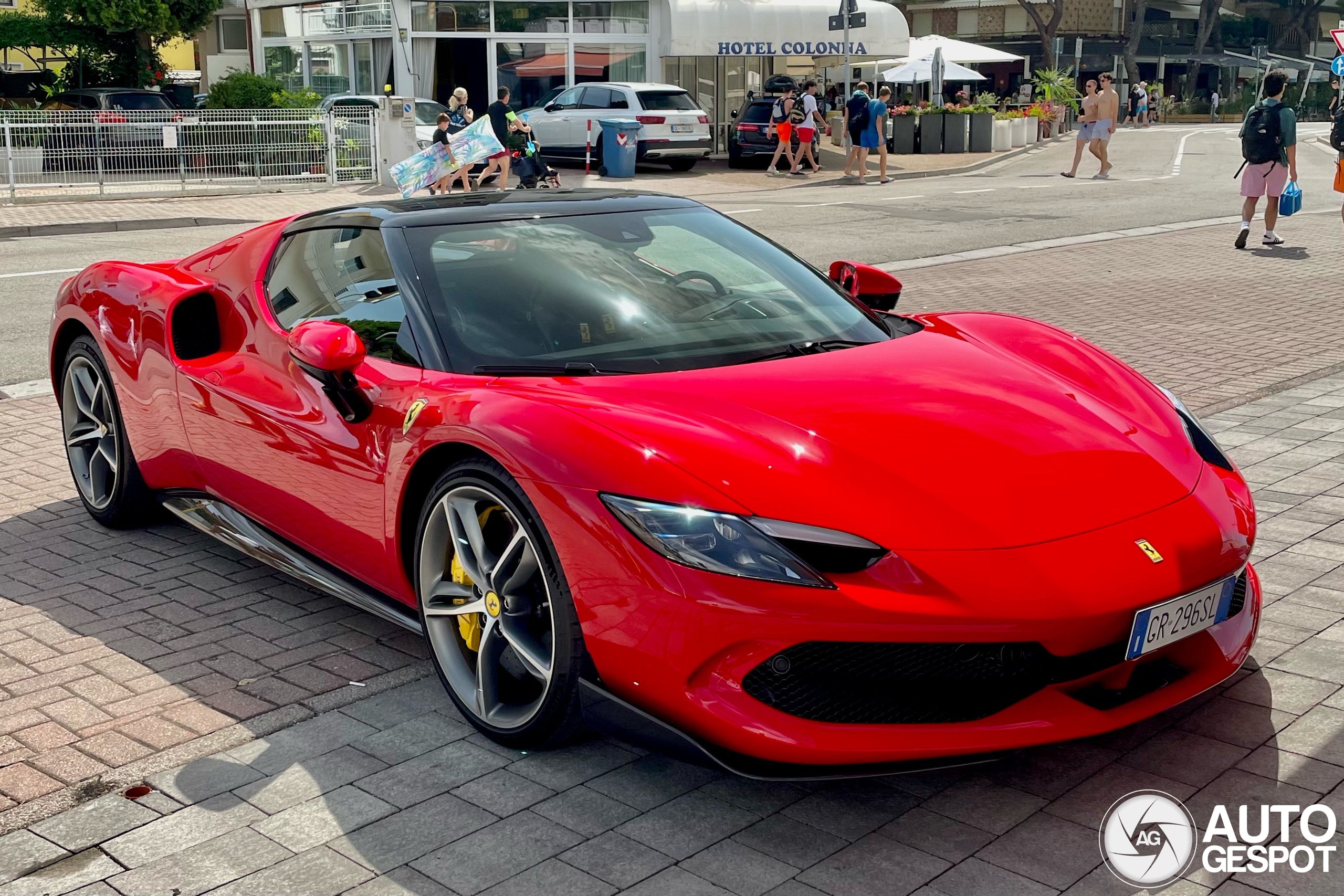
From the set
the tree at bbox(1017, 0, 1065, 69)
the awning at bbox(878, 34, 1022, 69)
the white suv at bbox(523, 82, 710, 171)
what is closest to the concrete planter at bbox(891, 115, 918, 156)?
the awning at bbox(878, 34, 1022, 69)

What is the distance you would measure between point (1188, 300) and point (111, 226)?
13926mm

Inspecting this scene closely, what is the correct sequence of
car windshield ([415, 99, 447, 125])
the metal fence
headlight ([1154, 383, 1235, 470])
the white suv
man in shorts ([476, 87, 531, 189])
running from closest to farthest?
headlight ([1154, 383, 1235, 470]) < the metal fence < man in shorts ([476, 87, 531, 189]) < the white suv < car windshield ([415, 99, 447, 125])

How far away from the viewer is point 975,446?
3367mm

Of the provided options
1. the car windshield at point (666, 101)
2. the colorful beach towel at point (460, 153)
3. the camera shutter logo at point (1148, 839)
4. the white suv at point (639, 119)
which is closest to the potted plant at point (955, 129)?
the white suv at point (639, 119)

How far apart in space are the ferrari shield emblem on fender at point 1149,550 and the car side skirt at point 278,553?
186 centimetres

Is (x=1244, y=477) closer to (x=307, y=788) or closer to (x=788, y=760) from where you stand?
(x=788, y=760)

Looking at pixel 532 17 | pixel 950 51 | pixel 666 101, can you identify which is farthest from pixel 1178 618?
pixel 950 51

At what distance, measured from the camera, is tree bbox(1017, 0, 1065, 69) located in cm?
6619

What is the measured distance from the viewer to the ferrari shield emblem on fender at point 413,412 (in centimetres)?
366

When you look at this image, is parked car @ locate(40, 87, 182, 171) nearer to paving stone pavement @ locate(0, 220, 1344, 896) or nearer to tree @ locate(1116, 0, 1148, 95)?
paving stone pavement @ locate(0, 220, 1344, 896)

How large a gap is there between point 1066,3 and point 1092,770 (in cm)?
7622

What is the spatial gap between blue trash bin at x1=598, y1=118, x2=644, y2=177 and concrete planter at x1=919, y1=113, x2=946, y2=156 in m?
10.6

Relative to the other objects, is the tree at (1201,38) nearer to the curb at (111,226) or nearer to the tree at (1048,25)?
the tree at (1048,25)

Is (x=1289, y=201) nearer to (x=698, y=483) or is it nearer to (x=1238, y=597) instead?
(x=1238, y=597)
